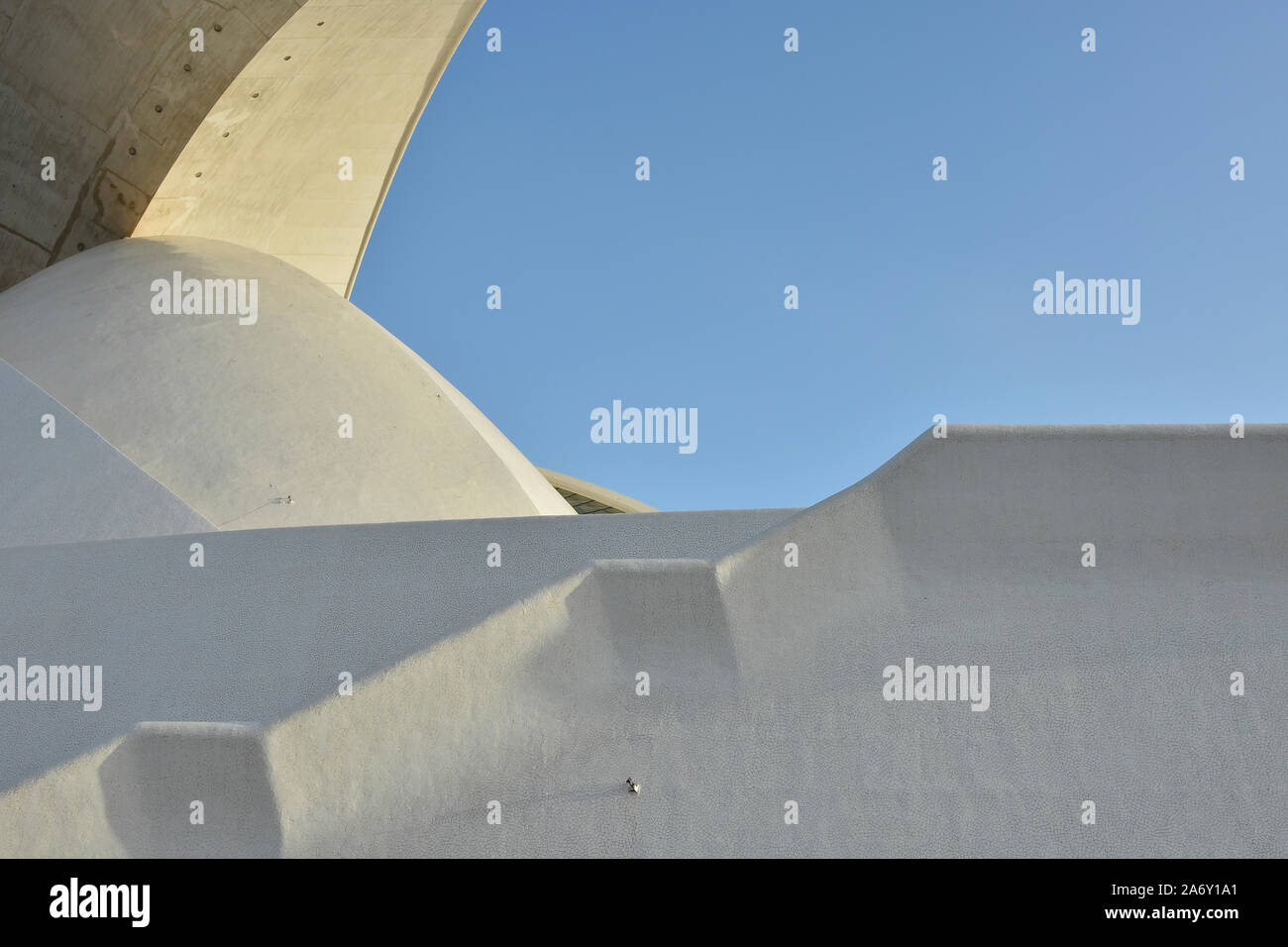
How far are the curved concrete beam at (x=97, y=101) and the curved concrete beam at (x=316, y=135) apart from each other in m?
0.19

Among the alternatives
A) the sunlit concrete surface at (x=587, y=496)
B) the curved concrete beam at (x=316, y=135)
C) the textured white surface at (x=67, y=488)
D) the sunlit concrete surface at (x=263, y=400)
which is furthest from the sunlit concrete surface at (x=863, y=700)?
the sunlit concrete surface at (x=587, y=496)

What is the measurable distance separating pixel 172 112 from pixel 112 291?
2004mm

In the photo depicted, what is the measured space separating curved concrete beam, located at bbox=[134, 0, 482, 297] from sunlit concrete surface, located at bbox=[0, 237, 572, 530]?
161 centimetres

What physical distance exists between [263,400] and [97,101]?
11.1 feet

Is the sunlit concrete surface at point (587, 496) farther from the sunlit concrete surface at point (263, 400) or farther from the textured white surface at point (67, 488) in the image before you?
the textured white surface at point (67, 488)

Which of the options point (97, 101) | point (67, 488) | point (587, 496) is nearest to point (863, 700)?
point (67, 488)

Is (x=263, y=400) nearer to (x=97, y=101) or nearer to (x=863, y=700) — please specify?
(x=97, y=101)

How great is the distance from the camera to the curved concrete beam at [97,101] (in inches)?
339

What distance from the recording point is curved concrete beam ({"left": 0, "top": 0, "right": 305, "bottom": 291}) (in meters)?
8.61
